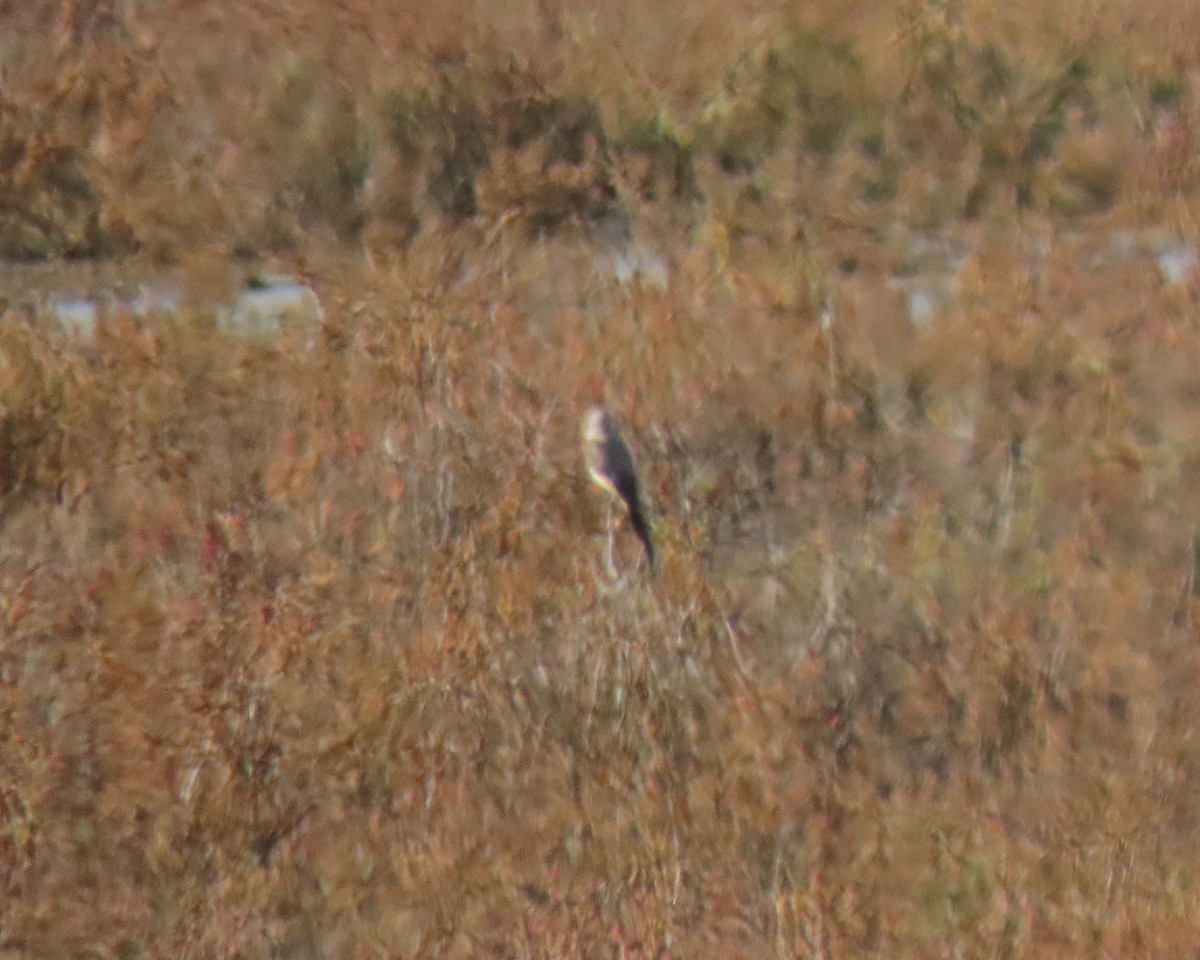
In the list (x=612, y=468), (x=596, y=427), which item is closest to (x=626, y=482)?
(x=612, y=468)

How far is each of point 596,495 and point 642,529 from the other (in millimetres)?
165

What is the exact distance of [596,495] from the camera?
3668mm

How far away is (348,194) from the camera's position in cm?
397

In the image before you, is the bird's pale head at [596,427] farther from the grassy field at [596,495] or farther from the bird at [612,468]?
the grassy field at [596,495]

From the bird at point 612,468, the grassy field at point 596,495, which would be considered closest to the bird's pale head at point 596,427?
the bird at point 612,468

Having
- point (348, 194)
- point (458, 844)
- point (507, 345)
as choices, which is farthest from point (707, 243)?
point (458, 844)

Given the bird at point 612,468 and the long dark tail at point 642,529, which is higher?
the bird at point 612,468

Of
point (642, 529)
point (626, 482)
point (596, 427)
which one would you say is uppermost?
point (596, 427)

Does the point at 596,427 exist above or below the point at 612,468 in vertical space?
above

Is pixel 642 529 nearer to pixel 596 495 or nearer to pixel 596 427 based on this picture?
pixel 596 495

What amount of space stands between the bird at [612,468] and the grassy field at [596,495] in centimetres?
7

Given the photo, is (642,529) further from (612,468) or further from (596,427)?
(596,427)

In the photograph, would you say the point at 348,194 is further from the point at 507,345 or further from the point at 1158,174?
A: the point at 1158,174

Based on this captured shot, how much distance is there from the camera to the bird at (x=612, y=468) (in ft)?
11.8
